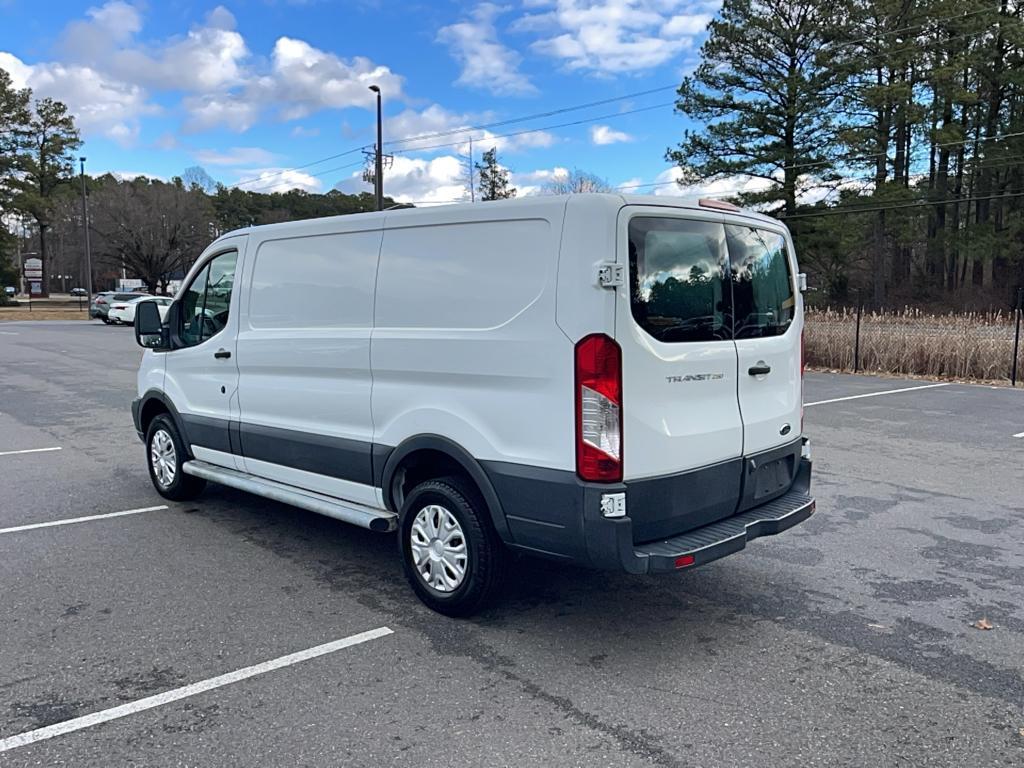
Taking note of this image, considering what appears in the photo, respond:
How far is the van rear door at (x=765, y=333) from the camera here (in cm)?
412

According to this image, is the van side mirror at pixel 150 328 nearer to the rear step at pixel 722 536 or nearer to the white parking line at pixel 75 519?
the white parking line at pixel 75 519

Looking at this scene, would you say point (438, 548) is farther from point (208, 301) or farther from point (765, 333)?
point (208, 301)

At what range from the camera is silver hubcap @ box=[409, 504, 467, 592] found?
4.04m

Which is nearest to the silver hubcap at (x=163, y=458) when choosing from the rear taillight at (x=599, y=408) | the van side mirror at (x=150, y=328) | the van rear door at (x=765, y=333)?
the van side mirror at (x=150, y=328)

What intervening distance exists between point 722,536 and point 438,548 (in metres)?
1.45

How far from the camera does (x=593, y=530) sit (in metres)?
3.46

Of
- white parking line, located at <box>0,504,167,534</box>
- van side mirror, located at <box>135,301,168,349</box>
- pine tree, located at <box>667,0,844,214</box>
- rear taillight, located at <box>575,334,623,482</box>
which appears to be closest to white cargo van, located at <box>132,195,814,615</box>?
rear taillight, located at <box>575,334,623,482</box>

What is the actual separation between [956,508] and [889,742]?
13.2 ft

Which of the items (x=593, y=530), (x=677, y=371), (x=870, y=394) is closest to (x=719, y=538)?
(x=593, y=530)

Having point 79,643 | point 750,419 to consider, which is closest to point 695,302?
point 750,419

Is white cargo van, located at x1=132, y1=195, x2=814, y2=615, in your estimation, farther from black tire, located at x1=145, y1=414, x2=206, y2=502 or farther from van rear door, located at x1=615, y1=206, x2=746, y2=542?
black tire, located at x1=145, y1=414, x2=206, y2=502

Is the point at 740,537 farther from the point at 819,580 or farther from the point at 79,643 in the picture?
the point at 79,643

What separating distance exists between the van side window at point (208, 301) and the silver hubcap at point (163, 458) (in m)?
0.93

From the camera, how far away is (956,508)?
633 centimetres
